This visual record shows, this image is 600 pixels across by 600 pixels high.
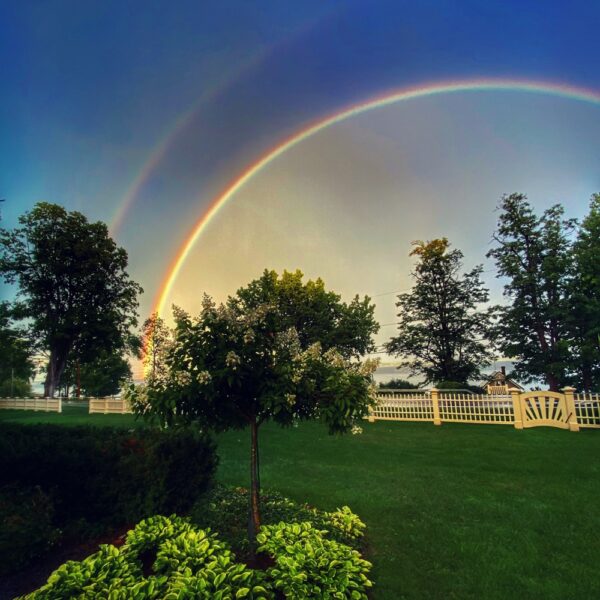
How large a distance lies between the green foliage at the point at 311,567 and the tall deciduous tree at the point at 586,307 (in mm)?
21324

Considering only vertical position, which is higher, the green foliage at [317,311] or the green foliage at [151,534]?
the green foliage at [317,311]

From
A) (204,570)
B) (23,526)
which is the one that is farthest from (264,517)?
(23,526)

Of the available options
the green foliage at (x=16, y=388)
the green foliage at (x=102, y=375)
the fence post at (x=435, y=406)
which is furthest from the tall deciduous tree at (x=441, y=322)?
the green foliage at (x=16, y=388)

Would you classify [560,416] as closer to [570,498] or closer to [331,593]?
[570,498]

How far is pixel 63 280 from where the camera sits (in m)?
30.9

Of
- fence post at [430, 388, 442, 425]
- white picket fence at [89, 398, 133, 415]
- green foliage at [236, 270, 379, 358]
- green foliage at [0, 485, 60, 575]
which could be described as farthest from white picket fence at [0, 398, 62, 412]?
green foliage at [0, 485, 60, 575]

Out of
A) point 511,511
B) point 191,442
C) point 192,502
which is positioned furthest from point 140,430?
point 511,511

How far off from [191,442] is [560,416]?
45.2 ft

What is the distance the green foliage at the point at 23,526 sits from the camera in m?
3.76

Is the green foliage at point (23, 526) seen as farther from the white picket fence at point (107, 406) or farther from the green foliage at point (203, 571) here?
the white picket fence at point (107, 406)

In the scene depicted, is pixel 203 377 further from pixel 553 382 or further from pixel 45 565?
pixel 553 382

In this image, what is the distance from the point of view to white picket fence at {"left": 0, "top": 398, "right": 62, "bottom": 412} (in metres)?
26.0

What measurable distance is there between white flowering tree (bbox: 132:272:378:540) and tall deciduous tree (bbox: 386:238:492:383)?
78.3 ft

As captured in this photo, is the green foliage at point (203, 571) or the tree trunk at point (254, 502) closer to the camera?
the green foliage at point (203, 571)
